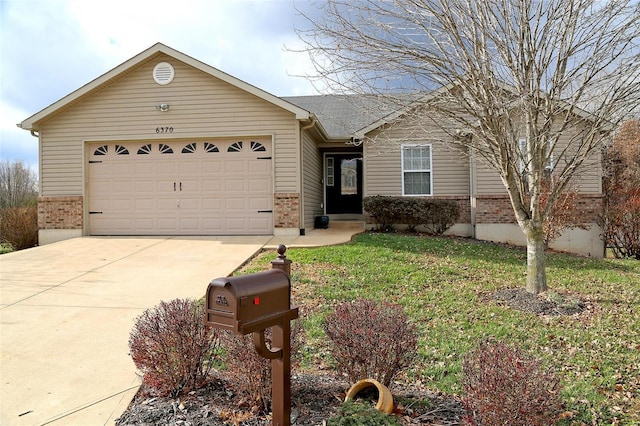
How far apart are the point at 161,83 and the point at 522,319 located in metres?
10.4

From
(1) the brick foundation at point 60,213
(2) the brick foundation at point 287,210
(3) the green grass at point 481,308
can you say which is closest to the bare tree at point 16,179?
(1) the brick foundation at point 60,213

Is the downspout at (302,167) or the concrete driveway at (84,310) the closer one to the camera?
the concrete driveway at (84,310)

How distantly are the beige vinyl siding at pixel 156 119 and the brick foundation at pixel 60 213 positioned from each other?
23 cm

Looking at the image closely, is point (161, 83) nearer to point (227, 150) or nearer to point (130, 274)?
point (227, 150)

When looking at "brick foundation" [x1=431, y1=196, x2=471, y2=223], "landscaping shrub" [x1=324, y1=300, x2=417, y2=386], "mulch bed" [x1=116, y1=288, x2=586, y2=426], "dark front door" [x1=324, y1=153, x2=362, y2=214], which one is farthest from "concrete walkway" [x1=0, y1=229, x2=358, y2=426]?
"dark front door" [x1=324, y1=153, x2=362, y2=214]

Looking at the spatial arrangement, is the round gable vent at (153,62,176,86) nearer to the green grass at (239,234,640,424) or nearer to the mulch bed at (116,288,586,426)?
the green grass at (239,234,640,424)

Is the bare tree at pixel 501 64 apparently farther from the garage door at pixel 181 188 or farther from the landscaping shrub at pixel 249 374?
the garage door at pixel 181 188

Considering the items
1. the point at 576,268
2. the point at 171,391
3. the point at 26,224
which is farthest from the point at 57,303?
the point at 576,268

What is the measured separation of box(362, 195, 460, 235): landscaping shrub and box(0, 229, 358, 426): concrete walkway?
5.93 ft

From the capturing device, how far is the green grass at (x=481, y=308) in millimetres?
3658

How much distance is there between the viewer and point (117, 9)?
7695 mm

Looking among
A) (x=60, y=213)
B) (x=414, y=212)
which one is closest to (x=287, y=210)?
(x=414, y=212)

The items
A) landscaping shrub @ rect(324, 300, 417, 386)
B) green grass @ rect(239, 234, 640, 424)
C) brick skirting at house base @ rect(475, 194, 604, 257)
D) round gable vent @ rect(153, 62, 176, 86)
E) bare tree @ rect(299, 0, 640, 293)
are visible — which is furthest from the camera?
brick skirting at house base @ rect(475, 194, 604, 257)

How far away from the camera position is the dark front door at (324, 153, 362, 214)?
50.6ft
